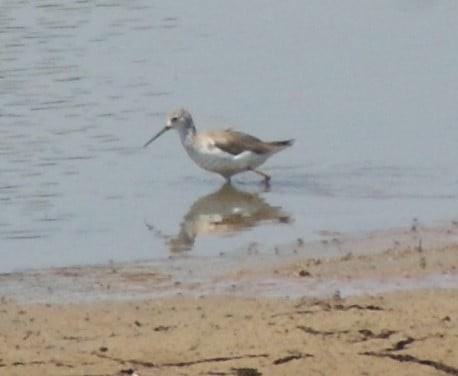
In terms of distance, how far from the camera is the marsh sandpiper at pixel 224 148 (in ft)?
47.9

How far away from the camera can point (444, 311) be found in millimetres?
8484

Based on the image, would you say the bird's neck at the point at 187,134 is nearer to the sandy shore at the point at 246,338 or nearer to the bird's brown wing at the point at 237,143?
the bird's brown wing at the point at 237,143

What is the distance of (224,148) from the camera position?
48.4 feet

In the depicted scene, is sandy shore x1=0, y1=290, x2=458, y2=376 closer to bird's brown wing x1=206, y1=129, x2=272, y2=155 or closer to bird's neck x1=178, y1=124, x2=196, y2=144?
bird's brown wing x1=206, y1=129, x2=272, y2=155

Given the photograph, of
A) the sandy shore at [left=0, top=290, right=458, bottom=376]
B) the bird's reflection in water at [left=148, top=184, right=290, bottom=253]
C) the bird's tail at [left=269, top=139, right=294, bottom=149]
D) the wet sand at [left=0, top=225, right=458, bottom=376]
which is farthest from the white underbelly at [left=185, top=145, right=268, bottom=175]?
the sandy shore at [left=0, top=290, right=458, bottom=376]

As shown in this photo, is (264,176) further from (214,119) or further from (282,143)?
(214,119)

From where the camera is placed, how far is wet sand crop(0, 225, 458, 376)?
7.79 metres

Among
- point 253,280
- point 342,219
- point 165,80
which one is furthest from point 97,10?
point 253,280

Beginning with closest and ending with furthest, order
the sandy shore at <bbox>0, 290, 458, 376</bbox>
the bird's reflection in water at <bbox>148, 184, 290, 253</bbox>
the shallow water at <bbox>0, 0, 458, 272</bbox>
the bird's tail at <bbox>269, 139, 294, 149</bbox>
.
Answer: the sandy shore at <bbox>0, 290, 458, 376</bbox> → the bird's reflection in water at <bbox>148, 184, 290, 253</bbox> → the shallow water at <bbox>0, 0, 458, 272</bbox> → the bird's tail at <bbox>269, 139, 294, 149</bbox>

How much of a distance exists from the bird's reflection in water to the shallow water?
0.07 feet

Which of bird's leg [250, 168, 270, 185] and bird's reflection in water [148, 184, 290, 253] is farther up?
bird's leg [250, 168, 270, 185]

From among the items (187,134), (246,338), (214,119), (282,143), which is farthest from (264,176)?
(246,338)

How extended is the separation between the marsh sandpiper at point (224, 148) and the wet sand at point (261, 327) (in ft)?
14.9

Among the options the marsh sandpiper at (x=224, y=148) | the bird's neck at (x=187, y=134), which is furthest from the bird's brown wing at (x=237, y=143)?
the bird's neck at (x=187, y=134)
